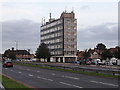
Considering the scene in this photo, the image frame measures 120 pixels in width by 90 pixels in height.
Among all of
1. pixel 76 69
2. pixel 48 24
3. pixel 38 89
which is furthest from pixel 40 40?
pixel 38 89

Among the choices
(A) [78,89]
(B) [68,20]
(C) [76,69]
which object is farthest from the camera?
(B) [68,20]

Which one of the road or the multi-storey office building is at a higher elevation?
the multi-storey office building

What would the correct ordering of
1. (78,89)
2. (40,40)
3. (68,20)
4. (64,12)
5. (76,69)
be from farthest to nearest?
(40,40) → (64,12) → (68,20) → (76,69) → (78,89)

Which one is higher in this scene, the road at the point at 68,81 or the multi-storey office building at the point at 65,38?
the multi-storey office building at the point at 65,38

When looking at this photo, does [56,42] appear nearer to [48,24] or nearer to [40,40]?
[48,24]

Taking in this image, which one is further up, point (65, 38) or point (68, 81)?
point (65, 38)

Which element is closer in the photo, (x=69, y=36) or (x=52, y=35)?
(x=69, y=36)

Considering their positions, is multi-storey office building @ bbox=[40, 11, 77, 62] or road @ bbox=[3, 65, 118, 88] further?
multi-storey office building @ bbox=[40, 11, 77, 62]

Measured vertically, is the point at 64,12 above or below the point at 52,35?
above

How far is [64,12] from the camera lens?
13100cm

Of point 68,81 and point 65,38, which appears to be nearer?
point 68,81

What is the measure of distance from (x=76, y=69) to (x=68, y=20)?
3182 inches

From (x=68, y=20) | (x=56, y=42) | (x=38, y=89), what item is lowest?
(x=38, y=89)

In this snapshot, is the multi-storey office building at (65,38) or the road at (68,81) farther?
the multi-storey office building at (65,38)
